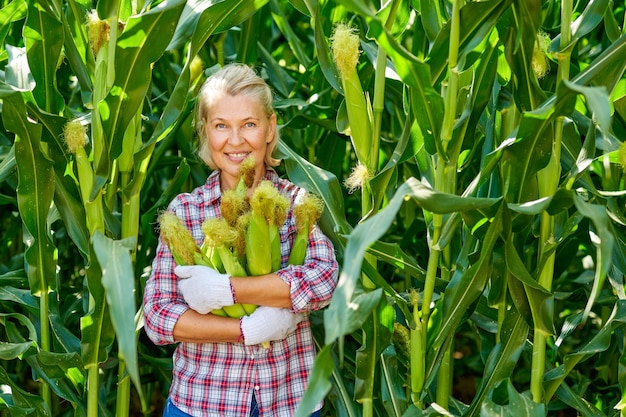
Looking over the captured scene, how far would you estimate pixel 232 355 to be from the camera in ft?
7.34

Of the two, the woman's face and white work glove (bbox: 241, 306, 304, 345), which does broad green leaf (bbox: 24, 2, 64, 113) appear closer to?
the woman's face

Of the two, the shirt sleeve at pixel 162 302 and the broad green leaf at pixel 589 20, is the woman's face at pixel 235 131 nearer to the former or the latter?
the shirt sleeve at pixel 162 302

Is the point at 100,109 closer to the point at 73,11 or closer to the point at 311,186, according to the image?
the point at 73,11

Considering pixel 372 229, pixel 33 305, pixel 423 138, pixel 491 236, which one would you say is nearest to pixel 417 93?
pixel 423 138

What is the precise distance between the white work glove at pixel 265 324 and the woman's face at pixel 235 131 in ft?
1.16

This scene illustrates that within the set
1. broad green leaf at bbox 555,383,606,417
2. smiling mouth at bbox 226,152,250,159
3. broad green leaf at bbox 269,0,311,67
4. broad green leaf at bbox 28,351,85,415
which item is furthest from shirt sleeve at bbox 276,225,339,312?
broad green leaf at bbox 269,0,311,67

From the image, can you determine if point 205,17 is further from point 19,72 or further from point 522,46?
point 522,46

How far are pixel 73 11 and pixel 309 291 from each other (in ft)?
3.06

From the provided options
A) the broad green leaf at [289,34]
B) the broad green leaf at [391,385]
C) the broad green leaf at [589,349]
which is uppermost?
the broad green leaf at [289,34]

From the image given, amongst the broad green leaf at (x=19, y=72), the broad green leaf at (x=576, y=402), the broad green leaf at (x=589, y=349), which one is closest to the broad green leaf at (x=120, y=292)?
the broad green leaf at (x=19, y=72)

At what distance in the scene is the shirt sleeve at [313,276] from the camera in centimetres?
212

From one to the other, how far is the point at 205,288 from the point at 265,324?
169mm

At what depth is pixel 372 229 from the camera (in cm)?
162

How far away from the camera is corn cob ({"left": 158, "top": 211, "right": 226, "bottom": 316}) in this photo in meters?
2.11
